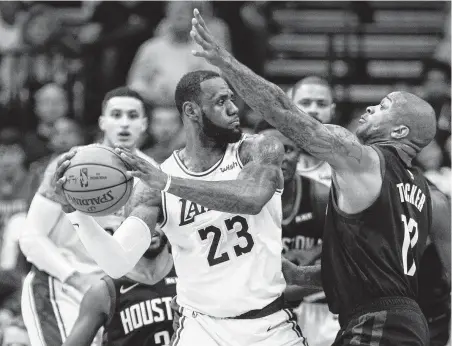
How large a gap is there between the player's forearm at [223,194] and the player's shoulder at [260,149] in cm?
26

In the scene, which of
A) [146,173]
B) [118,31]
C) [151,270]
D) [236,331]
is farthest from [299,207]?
[118,31]

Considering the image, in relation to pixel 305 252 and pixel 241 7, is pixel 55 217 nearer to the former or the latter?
pixel 305 252

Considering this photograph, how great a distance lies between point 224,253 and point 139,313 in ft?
3.93

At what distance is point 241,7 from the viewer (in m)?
12.6

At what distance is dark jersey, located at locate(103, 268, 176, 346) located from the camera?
632 centimetres

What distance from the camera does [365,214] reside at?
508 cm

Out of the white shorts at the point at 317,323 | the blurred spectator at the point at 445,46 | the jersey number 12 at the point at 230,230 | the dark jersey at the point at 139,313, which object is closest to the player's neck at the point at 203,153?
the jersey number 12 at the point at 230,230

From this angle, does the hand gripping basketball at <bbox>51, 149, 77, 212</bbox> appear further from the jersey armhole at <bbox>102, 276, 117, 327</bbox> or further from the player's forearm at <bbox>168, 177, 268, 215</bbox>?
the jersey armhole at <bbox>102, 276, 117, 327</bbox>

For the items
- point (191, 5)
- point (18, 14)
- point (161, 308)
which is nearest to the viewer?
point (161, 308)

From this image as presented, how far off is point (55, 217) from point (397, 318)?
2909mm

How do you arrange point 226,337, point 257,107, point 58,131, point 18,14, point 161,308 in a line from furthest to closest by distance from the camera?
point 18,14 → point 58,131 → point 161,308 → point 226,337 → point 257,107

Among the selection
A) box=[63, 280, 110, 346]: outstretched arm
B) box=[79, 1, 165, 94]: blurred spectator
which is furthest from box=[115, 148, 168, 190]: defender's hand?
box=[79, 1, 165, 94]: blurred spectator

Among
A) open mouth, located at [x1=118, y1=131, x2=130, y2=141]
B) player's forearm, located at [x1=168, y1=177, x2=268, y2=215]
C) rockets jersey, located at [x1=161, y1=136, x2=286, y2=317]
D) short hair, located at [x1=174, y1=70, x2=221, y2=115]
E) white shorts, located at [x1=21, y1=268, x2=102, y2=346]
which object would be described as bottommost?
white shorts, located at [x1=21, y1=268, x2=102, y2=346]

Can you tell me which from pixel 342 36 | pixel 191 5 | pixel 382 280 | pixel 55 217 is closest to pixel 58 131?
pixel 191 5
